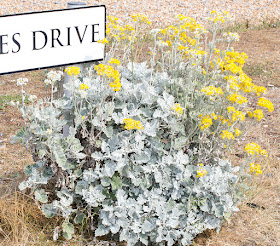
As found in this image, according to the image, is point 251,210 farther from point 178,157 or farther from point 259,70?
point 259,70

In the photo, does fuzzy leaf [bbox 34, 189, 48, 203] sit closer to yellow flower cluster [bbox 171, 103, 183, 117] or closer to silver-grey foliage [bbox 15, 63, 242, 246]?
silver-grey foliage [bbox 15, 63, 242, 246]

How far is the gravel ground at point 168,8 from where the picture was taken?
9.20 meters

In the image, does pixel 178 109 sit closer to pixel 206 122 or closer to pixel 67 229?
pixel 206 122

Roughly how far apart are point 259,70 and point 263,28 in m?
3.00

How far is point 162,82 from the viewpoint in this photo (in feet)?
8.95

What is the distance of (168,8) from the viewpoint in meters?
10.1

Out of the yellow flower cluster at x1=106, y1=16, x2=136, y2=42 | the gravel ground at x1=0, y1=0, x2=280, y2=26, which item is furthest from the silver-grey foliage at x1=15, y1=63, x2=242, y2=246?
the gravel ground at x1=0, y1=0, x2=280, y2=26

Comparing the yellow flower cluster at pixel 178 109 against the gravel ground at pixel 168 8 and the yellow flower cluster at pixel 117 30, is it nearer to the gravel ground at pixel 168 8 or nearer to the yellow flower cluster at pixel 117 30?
the yellow flower cluster at pixel 117 30

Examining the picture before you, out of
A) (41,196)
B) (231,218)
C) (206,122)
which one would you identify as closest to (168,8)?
(231,218)

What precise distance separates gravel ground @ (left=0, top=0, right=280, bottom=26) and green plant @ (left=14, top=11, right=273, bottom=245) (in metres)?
6.37

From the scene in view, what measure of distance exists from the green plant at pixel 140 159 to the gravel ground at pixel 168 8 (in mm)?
6374

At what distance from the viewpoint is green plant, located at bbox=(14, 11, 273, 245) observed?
2324mm

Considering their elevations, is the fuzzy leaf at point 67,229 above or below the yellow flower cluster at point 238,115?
below

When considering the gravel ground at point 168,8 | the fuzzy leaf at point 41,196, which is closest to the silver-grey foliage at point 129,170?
the fuzzy leaf at point 41,196
